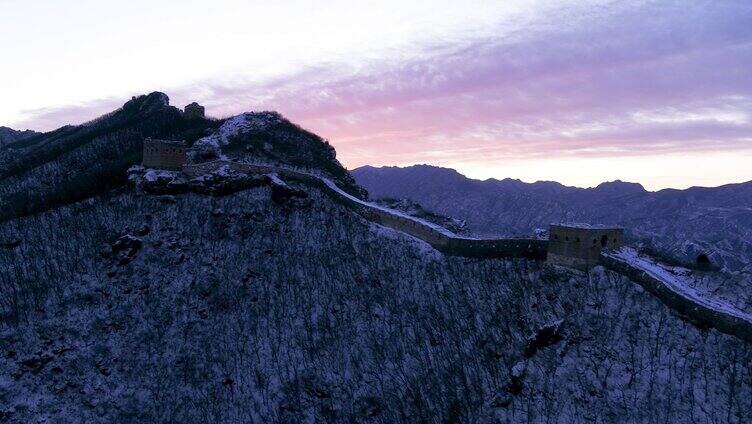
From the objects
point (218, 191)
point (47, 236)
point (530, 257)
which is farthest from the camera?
point (218, 191)

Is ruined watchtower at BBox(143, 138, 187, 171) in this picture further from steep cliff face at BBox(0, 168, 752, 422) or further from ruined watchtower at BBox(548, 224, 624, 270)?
ruined watchtower at BBox(548, 224, 624, 270)

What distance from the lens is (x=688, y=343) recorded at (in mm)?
35156

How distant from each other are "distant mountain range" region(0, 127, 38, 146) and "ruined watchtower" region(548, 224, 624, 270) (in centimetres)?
15117

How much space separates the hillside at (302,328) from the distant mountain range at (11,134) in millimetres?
109296

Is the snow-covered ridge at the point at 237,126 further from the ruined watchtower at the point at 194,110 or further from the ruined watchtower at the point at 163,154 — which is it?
the ruined watchtower at the point at 194,110

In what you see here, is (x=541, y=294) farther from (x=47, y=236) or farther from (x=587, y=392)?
(x=47, y=236)

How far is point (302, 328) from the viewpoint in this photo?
152ft

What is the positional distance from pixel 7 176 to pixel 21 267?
41.1 metres

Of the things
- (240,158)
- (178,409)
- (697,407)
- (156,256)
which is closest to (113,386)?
(178,409)

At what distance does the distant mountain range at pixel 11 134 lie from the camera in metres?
143

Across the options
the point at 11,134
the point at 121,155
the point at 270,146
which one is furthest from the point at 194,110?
the point at 11,134

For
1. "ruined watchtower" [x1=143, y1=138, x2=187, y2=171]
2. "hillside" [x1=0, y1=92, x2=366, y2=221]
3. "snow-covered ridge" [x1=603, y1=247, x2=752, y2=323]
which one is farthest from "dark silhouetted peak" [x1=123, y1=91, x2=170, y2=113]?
"snow-covered ridge" [x1=603, y1=247, x2=752, y2=323]

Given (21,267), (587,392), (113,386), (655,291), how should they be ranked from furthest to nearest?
1. (21,267)
2. (113,386)
3. (655,291)
4. (587,392)

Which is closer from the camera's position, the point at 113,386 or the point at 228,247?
the point at 113,386
